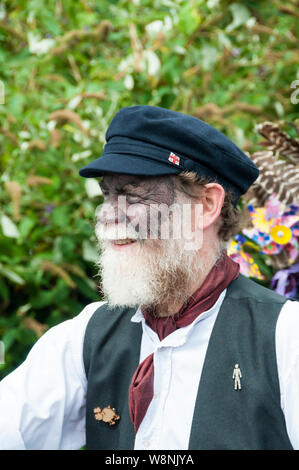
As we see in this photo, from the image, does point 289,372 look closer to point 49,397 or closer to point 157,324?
point 157,324

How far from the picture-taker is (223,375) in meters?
1.44

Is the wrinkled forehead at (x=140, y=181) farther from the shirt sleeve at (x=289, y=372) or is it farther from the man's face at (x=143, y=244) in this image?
the shirt sleeve at (x=289, y=372)

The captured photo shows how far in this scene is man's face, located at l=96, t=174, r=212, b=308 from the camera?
1.57 m

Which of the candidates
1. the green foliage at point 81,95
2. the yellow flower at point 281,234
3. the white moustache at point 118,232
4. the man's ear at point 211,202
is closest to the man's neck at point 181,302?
the man's ear at point 211,202

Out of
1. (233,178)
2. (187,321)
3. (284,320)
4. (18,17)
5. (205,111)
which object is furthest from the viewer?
(18,17)

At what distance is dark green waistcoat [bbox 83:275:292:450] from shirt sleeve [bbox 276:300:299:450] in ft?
0.05

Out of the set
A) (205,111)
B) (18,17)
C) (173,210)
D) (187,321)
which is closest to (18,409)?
(187,321)

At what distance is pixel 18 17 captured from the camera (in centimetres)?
341

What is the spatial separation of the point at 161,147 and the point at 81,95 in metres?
1.17

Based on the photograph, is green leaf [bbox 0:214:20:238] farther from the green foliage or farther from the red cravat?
the red cravat

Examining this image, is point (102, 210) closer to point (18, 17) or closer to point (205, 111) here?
point (205, 111)

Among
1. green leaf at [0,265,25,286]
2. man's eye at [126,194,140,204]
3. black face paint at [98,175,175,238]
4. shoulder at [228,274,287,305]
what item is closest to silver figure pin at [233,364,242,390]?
shoulder at [228,274,287,305]

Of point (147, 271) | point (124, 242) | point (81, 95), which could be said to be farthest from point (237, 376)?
point (81, 95)
